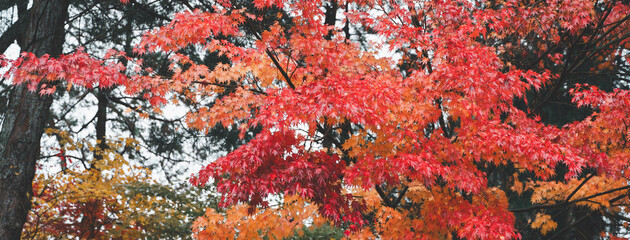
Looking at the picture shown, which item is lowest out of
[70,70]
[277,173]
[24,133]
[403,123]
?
[277,173]

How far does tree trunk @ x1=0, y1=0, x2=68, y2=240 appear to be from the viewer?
249 inches

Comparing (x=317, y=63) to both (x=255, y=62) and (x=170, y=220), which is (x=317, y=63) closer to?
(x=255, y=62)

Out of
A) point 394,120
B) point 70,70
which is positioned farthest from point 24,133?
point 394,120

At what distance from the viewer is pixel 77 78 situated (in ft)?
16.0

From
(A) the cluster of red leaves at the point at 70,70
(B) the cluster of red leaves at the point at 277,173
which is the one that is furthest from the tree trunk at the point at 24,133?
(B) the cluster of red leaves at the point at 277,173

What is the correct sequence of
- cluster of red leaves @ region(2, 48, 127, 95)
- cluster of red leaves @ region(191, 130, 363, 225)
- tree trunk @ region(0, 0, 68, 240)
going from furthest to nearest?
tree trunk @ region(0, 0, 68, 240), cluster of red leaves @ region(2, 48, 127, 95), cluster of red leaves @ region(191, 130, 363, 225)

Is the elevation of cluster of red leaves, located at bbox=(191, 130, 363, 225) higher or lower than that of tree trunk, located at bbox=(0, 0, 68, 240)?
lower

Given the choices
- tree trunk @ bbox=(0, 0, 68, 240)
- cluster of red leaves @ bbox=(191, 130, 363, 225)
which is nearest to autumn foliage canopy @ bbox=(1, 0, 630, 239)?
cluster of red leaves @ bbox=(191, 130, 363, 225)

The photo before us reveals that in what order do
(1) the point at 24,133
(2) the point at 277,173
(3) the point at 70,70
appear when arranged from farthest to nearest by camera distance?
(1) the point at 24,133 < (3) the point at 70,70 < (2) the point at 277,173

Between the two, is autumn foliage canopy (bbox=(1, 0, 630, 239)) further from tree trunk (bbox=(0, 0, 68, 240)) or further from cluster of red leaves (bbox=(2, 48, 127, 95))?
tree trunk (bbox=(0, 0, 68, 240))

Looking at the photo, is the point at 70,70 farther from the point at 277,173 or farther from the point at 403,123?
the point at 403,123

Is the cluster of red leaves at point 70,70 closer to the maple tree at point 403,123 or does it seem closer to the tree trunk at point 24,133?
the maple tree at point 403,123

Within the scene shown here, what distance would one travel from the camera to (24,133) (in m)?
6.59

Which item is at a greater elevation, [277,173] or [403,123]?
[403,123]
